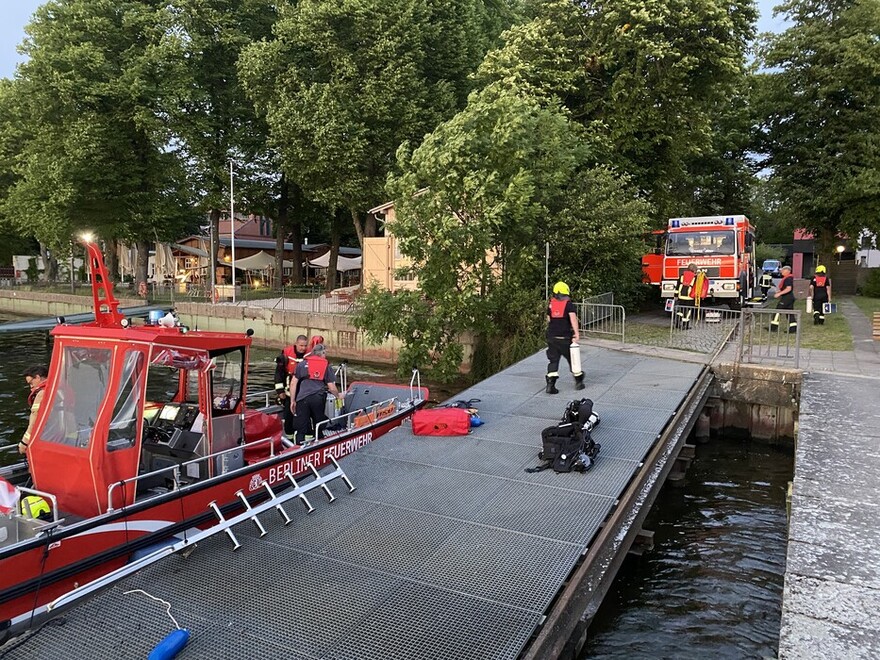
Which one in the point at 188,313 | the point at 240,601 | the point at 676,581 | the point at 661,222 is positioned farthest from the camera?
the point at 188,313

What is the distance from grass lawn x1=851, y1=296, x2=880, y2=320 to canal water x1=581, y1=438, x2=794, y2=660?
16.1 metres

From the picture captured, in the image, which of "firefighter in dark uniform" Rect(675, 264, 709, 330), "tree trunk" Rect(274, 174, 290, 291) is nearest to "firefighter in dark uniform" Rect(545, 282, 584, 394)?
"firefighter in dark uniform" Rect(675, 264, 709, 330)

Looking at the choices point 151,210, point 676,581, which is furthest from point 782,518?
point 151,210

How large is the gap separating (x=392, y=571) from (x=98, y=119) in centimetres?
3281

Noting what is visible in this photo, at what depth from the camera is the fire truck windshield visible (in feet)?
69.3

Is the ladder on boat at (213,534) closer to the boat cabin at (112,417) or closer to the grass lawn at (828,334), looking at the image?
the boat cabin at (112,417)

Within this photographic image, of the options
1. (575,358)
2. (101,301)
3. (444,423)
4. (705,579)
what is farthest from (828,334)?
(101,301)

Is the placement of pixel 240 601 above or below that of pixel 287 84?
below

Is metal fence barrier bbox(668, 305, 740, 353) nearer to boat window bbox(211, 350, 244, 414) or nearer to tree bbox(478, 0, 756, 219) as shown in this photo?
tree bbox(478, 0, 756, 219)

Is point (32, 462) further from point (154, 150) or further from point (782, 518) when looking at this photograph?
point (154, 150)

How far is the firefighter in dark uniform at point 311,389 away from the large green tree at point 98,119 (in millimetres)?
26847

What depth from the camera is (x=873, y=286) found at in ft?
104

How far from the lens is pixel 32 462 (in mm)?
6984

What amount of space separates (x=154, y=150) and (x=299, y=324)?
1516cm
